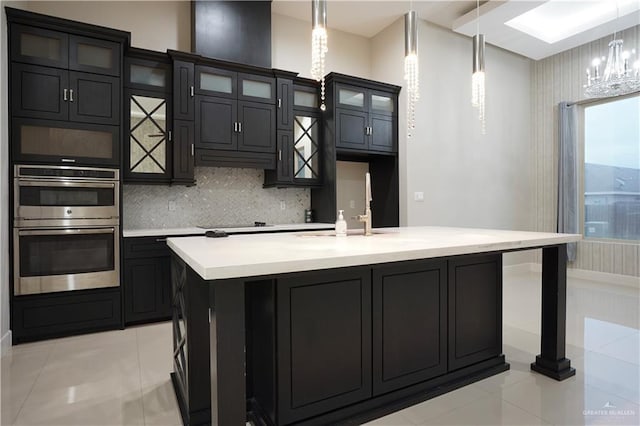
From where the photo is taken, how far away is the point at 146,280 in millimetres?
3330

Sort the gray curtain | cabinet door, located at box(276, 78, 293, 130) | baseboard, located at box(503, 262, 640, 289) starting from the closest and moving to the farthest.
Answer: cabinet door, located at box(276, 78, 293, 130) < baseboard, located at box(503, 262, 640, 289) < the gray curtain

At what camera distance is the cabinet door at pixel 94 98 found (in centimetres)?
307

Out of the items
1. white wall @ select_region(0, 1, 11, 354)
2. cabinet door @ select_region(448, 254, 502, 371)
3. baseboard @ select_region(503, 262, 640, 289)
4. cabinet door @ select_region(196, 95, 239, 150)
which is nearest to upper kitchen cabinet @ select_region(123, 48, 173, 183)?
cabinet door @ select_region(196, 95, 239, 150)

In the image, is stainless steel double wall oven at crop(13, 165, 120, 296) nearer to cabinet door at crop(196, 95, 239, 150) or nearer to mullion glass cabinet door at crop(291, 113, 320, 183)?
cabinet door at crop(196, 95, 239, 150)

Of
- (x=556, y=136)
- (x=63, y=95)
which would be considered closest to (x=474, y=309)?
(x=63, y=95)

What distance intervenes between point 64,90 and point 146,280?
1817mm

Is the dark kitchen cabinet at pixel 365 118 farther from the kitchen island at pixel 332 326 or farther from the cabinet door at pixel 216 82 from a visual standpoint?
the kitchen island at pixel 332 326

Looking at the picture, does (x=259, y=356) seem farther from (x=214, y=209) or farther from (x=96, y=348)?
(x=214, y=209)

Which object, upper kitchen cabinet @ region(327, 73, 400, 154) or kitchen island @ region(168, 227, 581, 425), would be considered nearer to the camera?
kitchen island @ region(168, 227, 581, 425)

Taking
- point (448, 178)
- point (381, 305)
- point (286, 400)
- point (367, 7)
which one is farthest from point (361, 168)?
point (286, 400)

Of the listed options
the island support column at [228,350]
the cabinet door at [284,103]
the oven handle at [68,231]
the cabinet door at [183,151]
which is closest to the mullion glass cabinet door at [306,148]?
the cabinet door at [284,103]

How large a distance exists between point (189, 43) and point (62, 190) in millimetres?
2167

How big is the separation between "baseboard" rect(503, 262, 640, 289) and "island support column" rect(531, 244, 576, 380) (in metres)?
3.51

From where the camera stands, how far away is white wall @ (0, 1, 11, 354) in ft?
8.79
